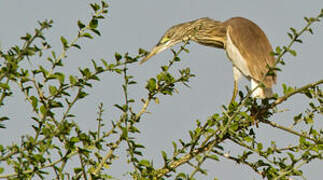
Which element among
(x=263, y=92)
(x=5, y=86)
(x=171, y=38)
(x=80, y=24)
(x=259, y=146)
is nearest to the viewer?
(x=5, y=86)

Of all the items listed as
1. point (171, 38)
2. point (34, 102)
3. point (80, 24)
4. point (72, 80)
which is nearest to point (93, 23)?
point (80, 24)

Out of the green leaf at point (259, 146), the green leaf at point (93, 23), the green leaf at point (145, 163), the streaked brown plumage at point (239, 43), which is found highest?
the streaked brown plumage at point (239, 43)

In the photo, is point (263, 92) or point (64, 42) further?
point (263, 92)

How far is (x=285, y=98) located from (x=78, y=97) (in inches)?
42.9

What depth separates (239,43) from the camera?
4238mm

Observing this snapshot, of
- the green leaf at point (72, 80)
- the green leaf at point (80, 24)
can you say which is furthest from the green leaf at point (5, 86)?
the green leaf at point (80, 24)

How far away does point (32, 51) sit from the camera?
5.96 feet

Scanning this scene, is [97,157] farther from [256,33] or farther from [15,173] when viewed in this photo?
[256,33]

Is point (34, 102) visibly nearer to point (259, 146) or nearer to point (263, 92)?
point (259, 146)

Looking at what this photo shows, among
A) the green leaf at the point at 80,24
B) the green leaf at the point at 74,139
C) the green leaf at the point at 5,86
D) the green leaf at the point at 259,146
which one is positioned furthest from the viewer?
the green leaf at the point at 259,146

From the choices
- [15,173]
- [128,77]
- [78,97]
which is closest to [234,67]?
[128,77]

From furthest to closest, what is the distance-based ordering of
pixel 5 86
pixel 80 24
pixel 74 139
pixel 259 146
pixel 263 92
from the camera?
pixel 263 92 < pixel 259 146 < pixel 80 24 < pixel 74 139 < pixel 5 86

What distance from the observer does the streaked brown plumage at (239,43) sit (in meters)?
4.01

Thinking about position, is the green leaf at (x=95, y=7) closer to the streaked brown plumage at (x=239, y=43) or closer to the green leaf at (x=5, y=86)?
the green leaf at (x=5, y=86)
